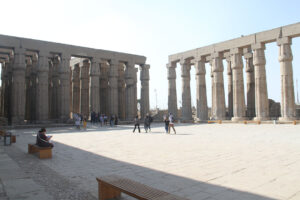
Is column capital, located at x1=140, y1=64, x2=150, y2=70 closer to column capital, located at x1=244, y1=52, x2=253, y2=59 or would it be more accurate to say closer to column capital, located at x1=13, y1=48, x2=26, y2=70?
column capital, located at x1=244, y1=52, x2=253, y2=59

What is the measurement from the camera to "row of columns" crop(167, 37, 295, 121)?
2589 cm

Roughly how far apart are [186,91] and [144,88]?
607 centimetres

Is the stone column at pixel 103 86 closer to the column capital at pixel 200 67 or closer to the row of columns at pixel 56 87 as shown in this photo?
the row of columns at pixel 56 87

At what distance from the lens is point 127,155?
9.09 m

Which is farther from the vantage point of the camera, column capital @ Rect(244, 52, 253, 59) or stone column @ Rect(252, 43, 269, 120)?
column capital @ Rect(244, 52, 253, 59)

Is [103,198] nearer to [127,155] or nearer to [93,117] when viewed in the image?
[127,155]

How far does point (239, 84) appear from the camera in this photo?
2998 cm

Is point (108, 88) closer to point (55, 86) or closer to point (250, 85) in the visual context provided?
point (55, 86)

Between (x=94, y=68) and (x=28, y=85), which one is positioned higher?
(x=94, y=68)

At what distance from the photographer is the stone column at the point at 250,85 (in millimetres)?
33094

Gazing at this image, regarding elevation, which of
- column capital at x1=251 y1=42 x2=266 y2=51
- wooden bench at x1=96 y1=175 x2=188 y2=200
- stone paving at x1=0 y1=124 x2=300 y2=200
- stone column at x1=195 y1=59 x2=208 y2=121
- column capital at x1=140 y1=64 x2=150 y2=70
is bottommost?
stone paving at x1=0 y1=124 x2=300 y2=200

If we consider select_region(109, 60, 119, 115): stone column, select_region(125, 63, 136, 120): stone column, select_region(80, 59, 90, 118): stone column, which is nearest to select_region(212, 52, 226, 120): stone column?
select_region(125, 63, 136, 120): stone column

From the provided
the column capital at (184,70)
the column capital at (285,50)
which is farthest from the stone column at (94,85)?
the column capital at (285,50)

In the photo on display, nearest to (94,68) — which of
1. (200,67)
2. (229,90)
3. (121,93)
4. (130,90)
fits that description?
(130,90)
